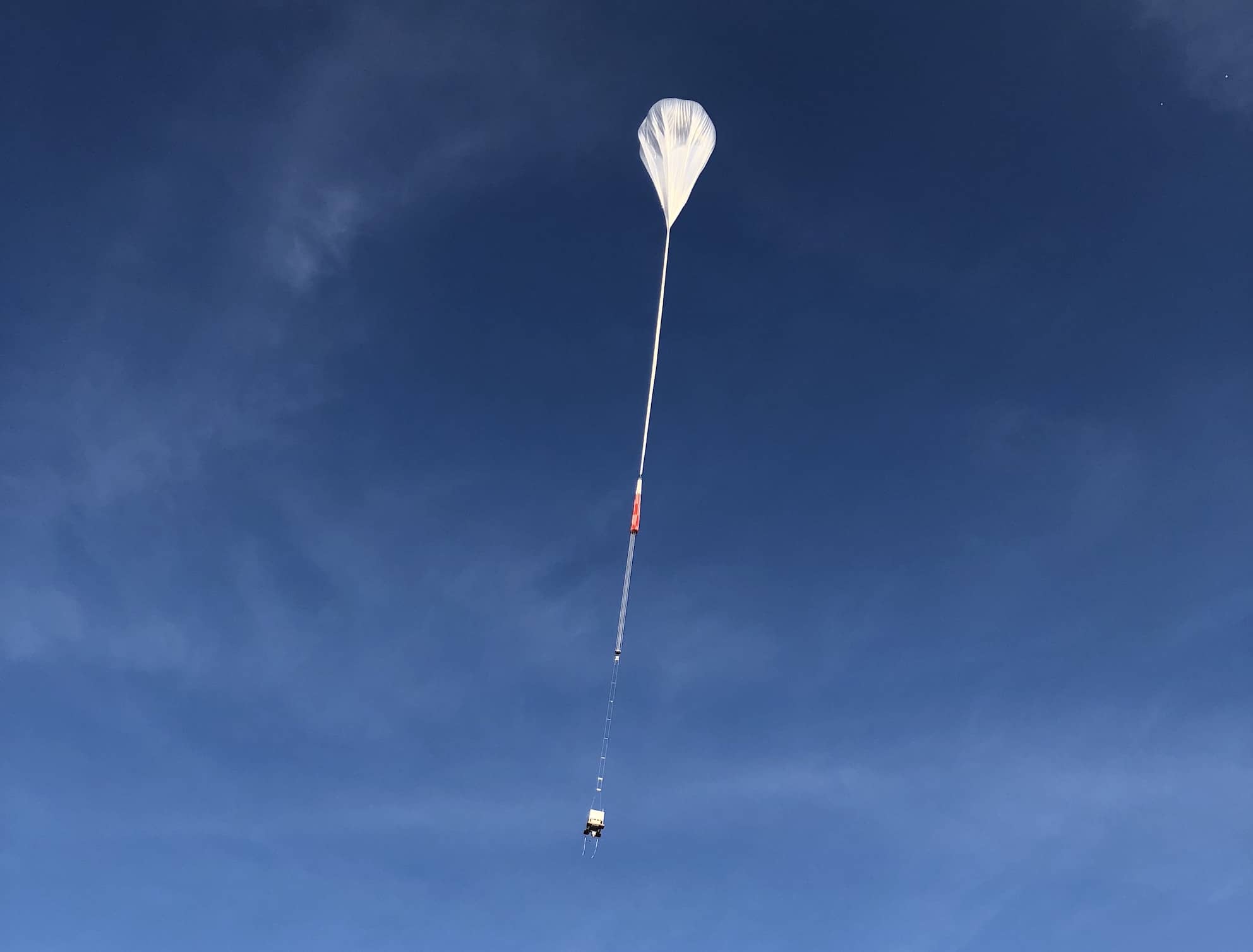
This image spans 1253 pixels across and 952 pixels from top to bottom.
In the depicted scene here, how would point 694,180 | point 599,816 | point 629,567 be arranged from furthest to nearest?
point 694,180 → point 599,816 → point 629,567

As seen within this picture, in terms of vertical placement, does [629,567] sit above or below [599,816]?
above

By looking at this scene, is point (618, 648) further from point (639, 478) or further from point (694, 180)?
point (694, 180)


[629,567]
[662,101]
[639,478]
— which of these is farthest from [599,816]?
[662,101]

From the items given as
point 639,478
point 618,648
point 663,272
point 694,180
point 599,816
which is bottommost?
point 599,816

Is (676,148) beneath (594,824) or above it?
above

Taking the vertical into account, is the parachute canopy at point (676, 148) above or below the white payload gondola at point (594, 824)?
above

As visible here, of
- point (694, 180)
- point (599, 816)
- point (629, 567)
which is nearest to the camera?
point (629, 567)

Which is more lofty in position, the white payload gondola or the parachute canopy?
the parachute canopy

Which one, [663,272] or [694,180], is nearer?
[663,272]
